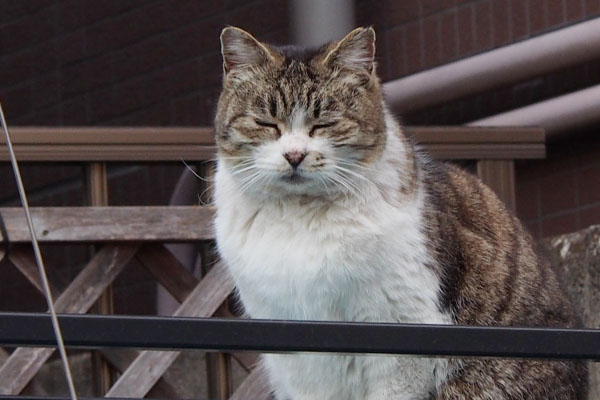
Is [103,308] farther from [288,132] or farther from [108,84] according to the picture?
[108,84]

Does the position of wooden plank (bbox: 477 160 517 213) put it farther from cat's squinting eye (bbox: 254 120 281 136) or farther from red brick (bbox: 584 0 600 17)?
cat's squinting eye (bbox: 254 120 281 136)

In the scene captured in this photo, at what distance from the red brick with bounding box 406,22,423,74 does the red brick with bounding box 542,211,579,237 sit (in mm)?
1077

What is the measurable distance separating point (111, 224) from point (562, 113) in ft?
7.55

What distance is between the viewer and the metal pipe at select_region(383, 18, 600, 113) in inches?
237

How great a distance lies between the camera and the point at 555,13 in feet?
20.8

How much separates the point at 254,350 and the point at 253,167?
1400 millimetres

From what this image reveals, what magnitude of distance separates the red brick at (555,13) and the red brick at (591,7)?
12cm

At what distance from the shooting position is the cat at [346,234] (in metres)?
3.84

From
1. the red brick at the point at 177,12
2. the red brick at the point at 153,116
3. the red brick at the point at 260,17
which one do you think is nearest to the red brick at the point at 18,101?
the red brick at the point at 153,116

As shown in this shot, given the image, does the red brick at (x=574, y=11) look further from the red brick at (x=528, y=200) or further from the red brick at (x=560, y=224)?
the red brick at (x=560, y=224)

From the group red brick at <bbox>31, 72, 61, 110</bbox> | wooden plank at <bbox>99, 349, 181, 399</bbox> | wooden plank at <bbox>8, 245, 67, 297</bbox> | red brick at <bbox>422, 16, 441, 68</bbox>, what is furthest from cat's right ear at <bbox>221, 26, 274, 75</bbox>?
red brick at <bbox>31, 72, 61, 110</bbox>

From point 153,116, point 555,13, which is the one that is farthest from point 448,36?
point 153,116

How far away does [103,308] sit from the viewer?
16.1 feet

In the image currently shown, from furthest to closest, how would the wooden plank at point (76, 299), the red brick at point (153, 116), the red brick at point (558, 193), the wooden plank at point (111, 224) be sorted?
1. the red brick at point (153, 116)
2. the red brick at point (558, 193)
3. the wooden plank at point (111, 224)
4. the wooden plank at point (76, 299)
